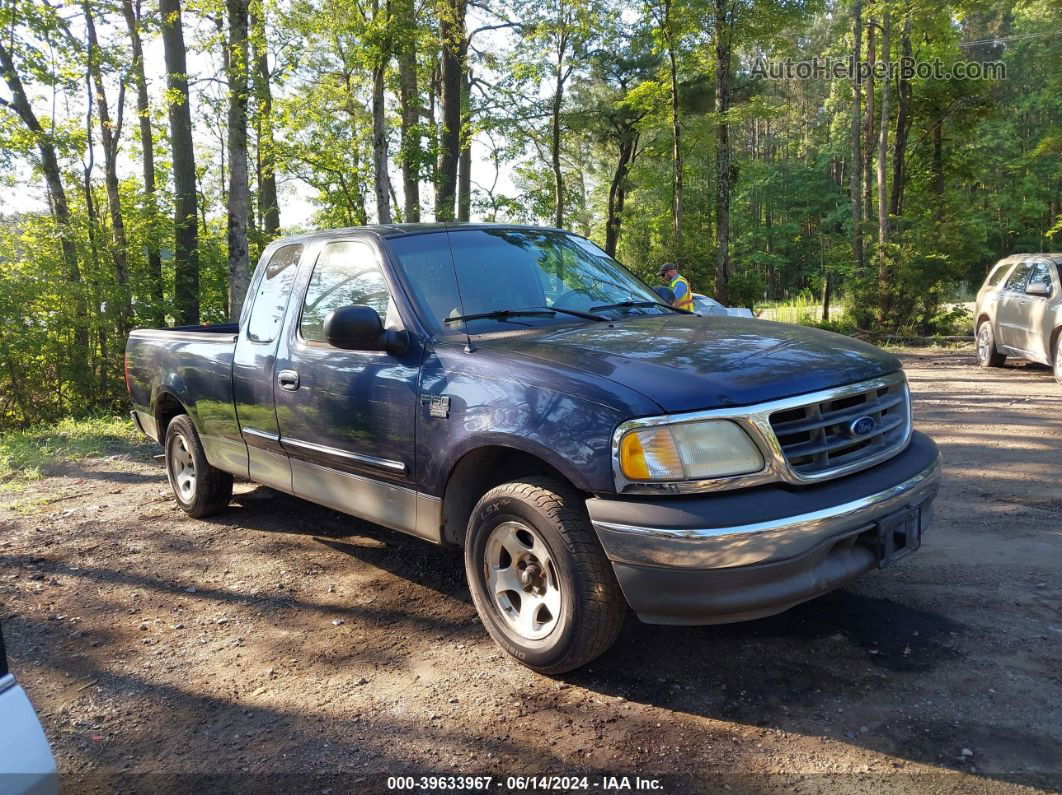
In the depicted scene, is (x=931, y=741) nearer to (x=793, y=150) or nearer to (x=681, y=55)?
(x=681, y=55)

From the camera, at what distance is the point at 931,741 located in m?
2.67

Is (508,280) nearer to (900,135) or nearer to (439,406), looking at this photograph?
(439,406)

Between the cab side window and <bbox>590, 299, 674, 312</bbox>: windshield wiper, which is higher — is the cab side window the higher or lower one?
the higher one

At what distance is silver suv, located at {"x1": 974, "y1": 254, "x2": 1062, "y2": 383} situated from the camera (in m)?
10.4

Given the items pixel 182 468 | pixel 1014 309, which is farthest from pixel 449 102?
pixel 182 468

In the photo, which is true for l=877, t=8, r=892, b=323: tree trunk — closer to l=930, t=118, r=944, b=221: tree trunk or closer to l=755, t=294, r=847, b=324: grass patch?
l=755, t=294, r=847, b=324: grass patch

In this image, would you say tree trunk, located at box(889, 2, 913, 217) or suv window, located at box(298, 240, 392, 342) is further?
tree trunk, located at box(889, 2, 913, 217)

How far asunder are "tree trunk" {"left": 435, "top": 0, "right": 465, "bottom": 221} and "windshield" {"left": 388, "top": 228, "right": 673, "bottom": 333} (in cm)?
1274

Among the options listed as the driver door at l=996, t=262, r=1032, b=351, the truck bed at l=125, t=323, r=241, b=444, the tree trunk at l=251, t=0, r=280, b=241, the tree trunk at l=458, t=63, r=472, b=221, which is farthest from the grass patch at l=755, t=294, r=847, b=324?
the truck bed at l=125, t=323, r=241, b=444

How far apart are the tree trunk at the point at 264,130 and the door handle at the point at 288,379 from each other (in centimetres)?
872

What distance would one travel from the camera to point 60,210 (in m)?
15.3

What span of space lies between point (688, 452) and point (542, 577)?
87 cm

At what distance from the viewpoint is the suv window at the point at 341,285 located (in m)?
4.06

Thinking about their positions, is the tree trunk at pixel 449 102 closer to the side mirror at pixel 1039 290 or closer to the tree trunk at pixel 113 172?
the tree trunk at pixel 113 172
